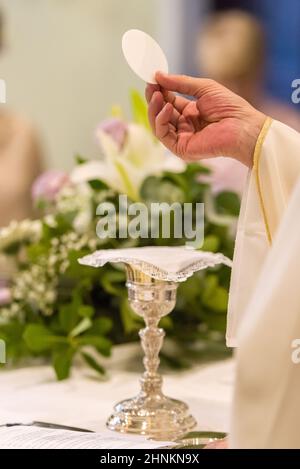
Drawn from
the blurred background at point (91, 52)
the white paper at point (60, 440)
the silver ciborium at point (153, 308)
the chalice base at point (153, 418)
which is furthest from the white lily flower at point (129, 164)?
the blurred background at point (91, 52)

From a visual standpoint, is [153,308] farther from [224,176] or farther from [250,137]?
[224,176]

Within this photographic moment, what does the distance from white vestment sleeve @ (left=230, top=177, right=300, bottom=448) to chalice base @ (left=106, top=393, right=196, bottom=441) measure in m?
0.36

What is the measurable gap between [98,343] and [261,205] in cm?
47

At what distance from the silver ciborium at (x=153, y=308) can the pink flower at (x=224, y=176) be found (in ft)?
1.27

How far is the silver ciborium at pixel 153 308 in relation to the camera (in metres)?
1.13

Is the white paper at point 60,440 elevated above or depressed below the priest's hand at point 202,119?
below

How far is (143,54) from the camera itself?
109cm

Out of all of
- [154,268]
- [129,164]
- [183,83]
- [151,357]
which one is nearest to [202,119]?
[183,83]

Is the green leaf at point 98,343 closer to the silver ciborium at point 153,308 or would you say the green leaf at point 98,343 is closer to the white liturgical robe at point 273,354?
the silver ciborium at point 153,308

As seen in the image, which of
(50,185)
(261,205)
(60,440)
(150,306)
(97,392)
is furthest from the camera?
(50,185)

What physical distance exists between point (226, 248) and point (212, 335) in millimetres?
154

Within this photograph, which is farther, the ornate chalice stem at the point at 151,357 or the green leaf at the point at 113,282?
the green leaf at the point at 113,282

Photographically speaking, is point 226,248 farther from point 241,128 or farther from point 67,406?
point 241,128

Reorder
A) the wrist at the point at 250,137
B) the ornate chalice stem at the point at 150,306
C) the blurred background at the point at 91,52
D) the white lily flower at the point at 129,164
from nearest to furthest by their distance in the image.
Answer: the wrist at the point at 250,137 < the ornate chalice stem at the point at 150,306 < the white lily flower at the point at 129,164 < the blurred background at the point at 91,52
